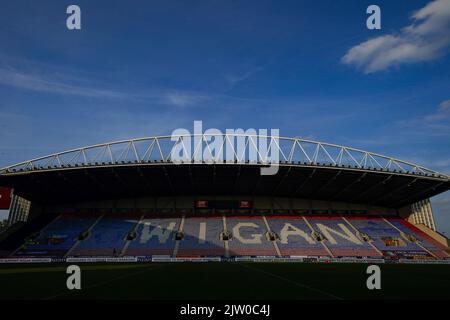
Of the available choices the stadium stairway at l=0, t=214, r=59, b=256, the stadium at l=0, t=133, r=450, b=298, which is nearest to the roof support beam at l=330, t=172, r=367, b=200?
the stadium at l=0, t=133, r=450, b=298

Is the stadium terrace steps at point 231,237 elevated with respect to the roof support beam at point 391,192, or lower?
lower

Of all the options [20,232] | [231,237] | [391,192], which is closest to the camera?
[231,237]

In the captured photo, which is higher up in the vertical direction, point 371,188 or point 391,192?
Answer: point 371,188

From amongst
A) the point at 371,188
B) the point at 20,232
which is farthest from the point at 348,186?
the point at 20,232

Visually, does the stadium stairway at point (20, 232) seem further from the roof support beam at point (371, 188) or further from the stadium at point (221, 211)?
the roof support beam at point (371, 188)

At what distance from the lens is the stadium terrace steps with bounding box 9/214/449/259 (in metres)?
60.8

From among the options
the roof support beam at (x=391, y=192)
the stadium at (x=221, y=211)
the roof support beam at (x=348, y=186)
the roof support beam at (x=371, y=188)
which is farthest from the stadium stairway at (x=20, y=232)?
the roof support beam at (x=391, y=192)

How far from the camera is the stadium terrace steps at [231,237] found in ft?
199

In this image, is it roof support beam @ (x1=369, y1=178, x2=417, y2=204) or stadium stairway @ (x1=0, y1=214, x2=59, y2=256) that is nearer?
stadium stairway @ (x1=0, y1=214, x2=59, y2=256)

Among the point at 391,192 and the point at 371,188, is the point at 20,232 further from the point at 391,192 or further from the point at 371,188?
the point at 391,192

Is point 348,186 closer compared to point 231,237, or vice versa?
point 231,237

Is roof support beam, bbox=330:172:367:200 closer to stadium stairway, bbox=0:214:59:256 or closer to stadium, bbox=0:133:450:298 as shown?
stadium, bbox=0:133:450:298

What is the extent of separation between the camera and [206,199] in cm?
7556

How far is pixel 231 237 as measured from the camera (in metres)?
65.5
